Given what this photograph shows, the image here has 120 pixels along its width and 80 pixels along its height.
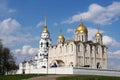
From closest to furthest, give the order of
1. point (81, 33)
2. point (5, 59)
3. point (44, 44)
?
point (81, 33) < point (5, 59) < point (44, 44)

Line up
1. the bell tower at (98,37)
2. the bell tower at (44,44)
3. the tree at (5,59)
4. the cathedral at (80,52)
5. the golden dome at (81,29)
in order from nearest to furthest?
the cathedral at (80,52)
the golden dome at (81,29)
the tree at (5,59)
the bell tower at (98,37)
the bell tower at (44,44)

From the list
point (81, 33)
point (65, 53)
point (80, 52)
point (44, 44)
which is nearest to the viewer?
point (80, 52)

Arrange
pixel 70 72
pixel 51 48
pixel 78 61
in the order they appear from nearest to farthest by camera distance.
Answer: pixel 70 72 → pixel 78 61 → pixel 51 48

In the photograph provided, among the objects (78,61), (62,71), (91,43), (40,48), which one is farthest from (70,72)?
(40,48)

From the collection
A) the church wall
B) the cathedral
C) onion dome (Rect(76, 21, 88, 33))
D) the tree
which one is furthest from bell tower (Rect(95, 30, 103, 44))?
the tree

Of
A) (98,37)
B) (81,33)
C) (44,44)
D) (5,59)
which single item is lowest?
(5,59)

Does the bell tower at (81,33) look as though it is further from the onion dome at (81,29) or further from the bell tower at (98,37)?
the bell tower at (98,37)

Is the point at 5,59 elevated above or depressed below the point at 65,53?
below

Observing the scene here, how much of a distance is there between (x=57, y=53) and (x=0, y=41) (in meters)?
15.9

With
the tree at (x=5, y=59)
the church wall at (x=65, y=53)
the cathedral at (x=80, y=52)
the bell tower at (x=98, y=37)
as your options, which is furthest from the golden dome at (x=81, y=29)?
the tree at (x=5, y=59)

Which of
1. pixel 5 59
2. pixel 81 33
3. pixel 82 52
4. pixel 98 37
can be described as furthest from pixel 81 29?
pixel 5 59

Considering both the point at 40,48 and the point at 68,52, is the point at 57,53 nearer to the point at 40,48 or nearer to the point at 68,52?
the point at 68,52

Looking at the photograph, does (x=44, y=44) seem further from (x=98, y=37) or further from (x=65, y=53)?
(x=98, y=37)

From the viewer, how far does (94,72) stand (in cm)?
6259
